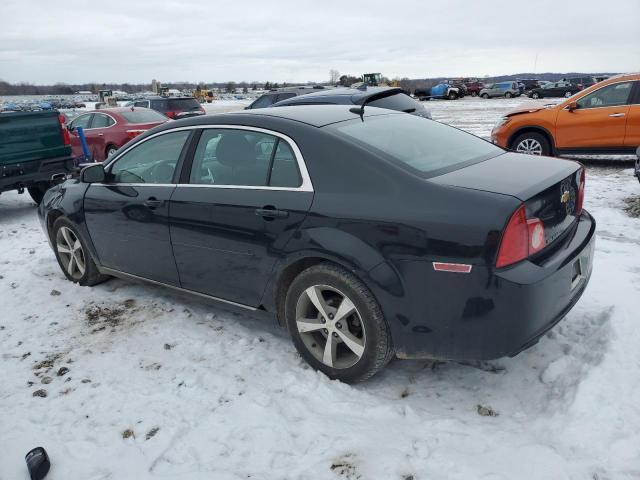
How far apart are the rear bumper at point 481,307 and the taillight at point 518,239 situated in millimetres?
49

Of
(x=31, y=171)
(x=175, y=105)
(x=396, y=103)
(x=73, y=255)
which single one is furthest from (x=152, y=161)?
(x=175, y=105)

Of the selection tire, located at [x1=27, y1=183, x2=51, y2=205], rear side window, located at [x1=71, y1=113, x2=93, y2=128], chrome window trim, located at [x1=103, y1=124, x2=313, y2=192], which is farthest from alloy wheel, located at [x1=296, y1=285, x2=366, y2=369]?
rear side window, located at [x1=71, y1=113, x2=93, y2=128]

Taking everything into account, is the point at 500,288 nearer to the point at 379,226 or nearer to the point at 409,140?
the point at 379,226

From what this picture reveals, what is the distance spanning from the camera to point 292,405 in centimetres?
301

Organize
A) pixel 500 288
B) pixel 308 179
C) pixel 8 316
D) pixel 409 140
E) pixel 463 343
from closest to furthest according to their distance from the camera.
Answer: pixel 500 288 → pixel 463 343 → pixel 308 179 → pixel 409 140 → pixel 8 316

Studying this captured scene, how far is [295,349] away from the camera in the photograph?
3.63 meters

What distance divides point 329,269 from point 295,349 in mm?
901

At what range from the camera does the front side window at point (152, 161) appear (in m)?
3.98

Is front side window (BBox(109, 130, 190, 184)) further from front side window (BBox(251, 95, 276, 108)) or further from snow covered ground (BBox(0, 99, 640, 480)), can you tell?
front side window (BBox(251, 95, 276, 108))

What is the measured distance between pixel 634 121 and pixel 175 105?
548 inches

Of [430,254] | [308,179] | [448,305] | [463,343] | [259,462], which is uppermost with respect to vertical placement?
[308,179]

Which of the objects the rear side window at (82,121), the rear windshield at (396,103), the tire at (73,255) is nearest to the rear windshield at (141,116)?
the rear side window at (82,121)

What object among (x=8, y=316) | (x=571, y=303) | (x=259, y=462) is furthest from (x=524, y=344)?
(x=8, y=316)

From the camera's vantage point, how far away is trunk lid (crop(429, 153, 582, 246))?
8.80 ft
